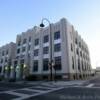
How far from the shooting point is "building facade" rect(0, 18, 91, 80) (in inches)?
1374

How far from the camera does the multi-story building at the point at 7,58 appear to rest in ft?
176

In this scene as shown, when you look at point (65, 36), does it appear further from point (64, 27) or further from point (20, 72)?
point (20, 72)

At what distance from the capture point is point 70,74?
3362cm

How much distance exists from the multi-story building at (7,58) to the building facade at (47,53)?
2.83 m

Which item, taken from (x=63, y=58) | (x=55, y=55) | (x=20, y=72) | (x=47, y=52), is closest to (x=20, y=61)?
(x=20, y=72)

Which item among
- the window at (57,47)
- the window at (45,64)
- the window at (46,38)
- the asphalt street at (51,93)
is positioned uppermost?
the window at (46,38)

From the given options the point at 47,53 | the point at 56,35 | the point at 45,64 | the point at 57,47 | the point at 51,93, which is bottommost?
the point at 51,93

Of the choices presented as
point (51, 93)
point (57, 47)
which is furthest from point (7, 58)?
point (51, 93)

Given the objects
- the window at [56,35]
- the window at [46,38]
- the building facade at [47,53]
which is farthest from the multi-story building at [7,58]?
the window at [56,35]

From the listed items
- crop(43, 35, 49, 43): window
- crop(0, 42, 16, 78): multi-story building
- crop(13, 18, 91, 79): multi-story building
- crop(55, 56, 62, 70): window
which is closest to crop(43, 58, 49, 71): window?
crop(13, 18, 91, 79): multi-story building

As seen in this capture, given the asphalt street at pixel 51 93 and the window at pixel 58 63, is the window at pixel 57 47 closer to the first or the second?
the window at pixel 58 63

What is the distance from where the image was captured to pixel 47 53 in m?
39.8

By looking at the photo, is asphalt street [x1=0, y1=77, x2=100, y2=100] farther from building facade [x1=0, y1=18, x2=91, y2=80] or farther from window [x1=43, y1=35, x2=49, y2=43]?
window [x1=43, y1=35, x2=49, y2=43]

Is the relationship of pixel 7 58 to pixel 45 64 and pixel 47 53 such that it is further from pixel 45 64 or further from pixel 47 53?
pixel 47 53
